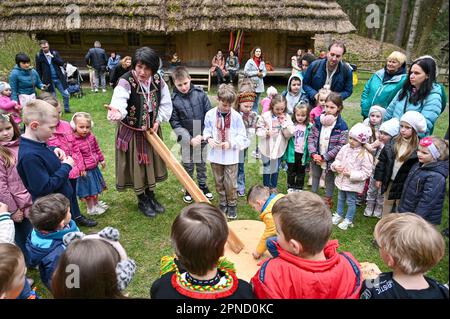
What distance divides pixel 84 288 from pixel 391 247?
1358mm

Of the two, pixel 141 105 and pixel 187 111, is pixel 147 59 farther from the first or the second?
pixel 187 111

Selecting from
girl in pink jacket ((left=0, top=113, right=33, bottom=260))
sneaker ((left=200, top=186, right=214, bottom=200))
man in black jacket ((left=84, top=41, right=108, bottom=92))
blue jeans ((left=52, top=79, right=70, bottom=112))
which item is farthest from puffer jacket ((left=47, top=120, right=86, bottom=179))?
man in black jacket ((left=84, top=41, right=108, bottom=92))

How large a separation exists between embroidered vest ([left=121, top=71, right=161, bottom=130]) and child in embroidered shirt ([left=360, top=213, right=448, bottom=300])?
2680 mm

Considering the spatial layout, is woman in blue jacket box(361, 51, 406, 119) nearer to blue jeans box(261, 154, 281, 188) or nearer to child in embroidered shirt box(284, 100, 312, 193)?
child in embroidered shirt box(284, 100, 312, 193)

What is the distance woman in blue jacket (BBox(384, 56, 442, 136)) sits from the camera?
3.54 metres

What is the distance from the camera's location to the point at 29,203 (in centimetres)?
301

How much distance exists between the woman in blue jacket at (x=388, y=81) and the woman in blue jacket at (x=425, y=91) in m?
0.50

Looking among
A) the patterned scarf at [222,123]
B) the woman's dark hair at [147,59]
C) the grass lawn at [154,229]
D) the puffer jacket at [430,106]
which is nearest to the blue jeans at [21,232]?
the grass lawn at [154,229]

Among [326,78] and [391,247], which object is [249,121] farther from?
[391,247]

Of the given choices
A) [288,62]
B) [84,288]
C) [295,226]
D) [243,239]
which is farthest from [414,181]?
[288,62]

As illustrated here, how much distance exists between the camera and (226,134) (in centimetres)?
382

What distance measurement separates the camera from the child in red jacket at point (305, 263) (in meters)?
1.57

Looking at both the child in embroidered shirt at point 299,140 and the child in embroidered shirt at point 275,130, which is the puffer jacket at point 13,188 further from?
the child in embroidered shirt at point 299,140

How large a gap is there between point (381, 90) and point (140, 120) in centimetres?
300
